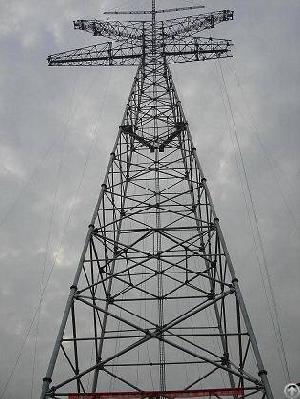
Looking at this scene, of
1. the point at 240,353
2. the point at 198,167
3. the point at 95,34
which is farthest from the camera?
the point at 95,34

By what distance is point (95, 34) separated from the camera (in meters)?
25.0

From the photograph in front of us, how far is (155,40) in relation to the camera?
77.1 ft

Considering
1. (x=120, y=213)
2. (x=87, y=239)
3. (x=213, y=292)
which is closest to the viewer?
(x=87, y=239)

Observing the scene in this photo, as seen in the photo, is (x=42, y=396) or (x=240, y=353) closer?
(x=42, y=396)

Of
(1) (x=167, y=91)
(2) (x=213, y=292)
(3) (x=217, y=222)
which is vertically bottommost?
(2) (x=213, y=292)

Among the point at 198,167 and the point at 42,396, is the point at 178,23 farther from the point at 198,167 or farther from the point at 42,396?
the point at 42,396

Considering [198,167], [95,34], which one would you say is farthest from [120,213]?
[95,34]

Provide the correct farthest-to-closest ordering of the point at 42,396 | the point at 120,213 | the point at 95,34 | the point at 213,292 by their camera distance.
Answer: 1. the point at 95,34
2. the point at 120,213
3. the point at 213,292
4. the point at 42,396

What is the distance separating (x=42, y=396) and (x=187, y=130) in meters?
11.1

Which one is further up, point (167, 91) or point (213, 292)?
point (167, 91)

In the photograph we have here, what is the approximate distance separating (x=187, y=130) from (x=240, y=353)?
906 centimetres

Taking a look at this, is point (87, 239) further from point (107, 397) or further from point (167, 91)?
point (167, 91)

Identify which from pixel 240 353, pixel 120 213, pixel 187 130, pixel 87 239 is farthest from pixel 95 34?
pixel 240 353

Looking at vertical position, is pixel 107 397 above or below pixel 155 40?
below
